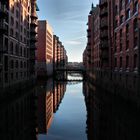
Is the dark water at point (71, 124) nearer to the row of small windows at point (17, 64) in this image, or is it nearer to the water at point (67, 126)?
the water at point (67, 126)

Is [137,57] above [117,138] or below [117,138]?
above

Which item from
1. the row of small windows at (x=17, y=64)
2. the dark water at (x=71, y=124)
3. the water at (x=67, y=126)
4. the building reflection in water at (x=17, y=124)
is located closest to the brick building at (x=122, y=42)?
the dark water at (x=71, y=124)

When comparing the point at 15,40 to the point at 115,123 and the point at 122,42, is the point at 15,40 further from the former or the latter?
the point at 115,123

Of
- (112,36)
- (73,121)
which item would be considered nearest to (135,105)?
(73,121)

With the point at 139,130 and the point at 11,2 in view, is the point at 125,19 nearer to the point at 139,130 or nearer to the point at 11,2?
the point at 11,2

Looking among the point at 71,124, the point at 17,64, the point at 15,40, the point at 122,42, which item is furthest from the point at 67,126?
the point at 17,64

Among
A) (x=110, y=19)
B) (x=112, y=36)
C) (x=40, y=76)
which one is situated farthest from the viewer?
(x=40, y=76)

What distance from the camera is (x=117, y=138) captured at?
16.4m

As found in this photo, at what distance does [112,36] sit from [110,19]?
475 cm

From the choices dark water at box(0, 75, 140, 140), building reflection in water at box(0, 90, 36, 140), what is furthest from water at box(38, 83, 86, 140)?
building reflection in water at box(0, 90, 36, 140)

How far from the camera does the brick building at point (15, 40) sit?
37569 millimetres

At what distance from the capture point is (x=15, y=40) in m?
47.1

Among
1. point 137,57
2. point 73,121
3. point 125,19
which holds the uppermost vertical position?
point 125,19

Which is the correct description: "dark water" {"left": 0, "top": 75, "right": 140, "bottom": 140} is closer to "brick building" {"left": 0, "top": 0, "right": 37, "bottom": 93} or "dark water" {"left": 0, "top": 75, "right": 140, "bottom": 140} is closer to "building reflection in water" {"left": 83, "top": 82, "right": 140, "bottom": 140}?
"building reflection in water" {"left": 83, "top": 82, "right": 140, "bottom": 140}
